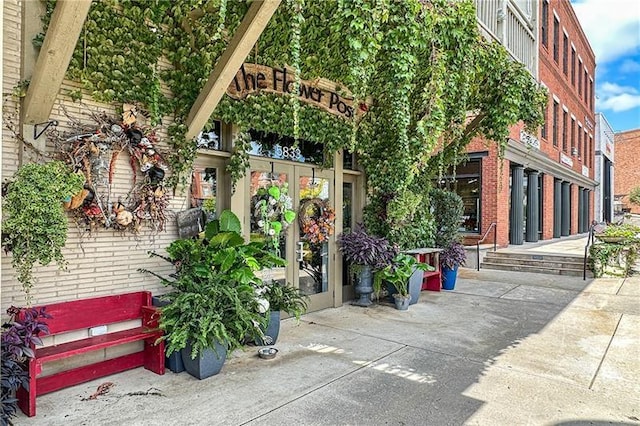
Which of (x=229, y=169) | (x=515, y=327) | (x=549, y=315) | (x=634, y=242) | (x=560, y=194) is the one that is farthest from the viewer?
(x=560, y=194)

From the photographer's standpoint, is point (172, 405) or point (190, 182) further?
point (190, 182)

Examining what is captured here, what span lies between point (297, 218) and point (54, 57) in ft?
12.5

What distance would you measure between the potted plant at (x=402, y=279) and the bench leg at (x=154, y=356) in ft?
12.4

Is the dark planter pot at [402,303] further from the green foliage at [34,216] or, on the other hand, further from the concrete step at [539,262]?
the concrete step at [539,262]

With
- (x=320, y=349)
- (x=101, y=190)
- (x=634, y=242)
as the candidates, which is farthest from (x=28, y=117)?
(x=634, y=242)

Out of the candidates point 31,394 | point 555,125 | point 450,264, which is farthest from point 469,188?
point 31,394

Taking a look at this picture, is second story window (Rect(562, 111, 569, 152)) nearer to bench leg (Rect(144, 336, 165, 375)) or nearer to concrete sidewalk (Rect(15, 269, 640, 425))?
concrete sidewalk (Rect(15, 269, 640, 425))

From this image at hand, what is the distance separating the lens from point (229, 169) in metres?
5.31

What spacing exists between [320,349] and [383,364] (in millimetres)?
795

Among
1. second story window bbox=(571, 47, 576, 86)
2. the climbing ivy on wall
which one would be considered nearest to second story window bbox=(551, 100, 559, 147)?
second story window bbox=(571, 47, 576, 86)

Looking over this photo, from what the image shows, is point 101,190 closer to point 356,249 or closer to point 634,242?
point 356,249

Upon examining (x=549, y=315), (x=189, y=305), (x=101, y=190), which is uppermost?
(x=101, y=190)

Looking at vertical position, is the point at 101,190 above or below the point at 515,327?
above

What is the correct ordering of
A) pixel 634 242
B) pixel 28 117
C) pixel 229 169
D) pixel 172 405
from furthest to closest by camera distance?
1. pixel 634 242
2. pixel 229 169
3. pixel 28 117
4. pixel 172 405
